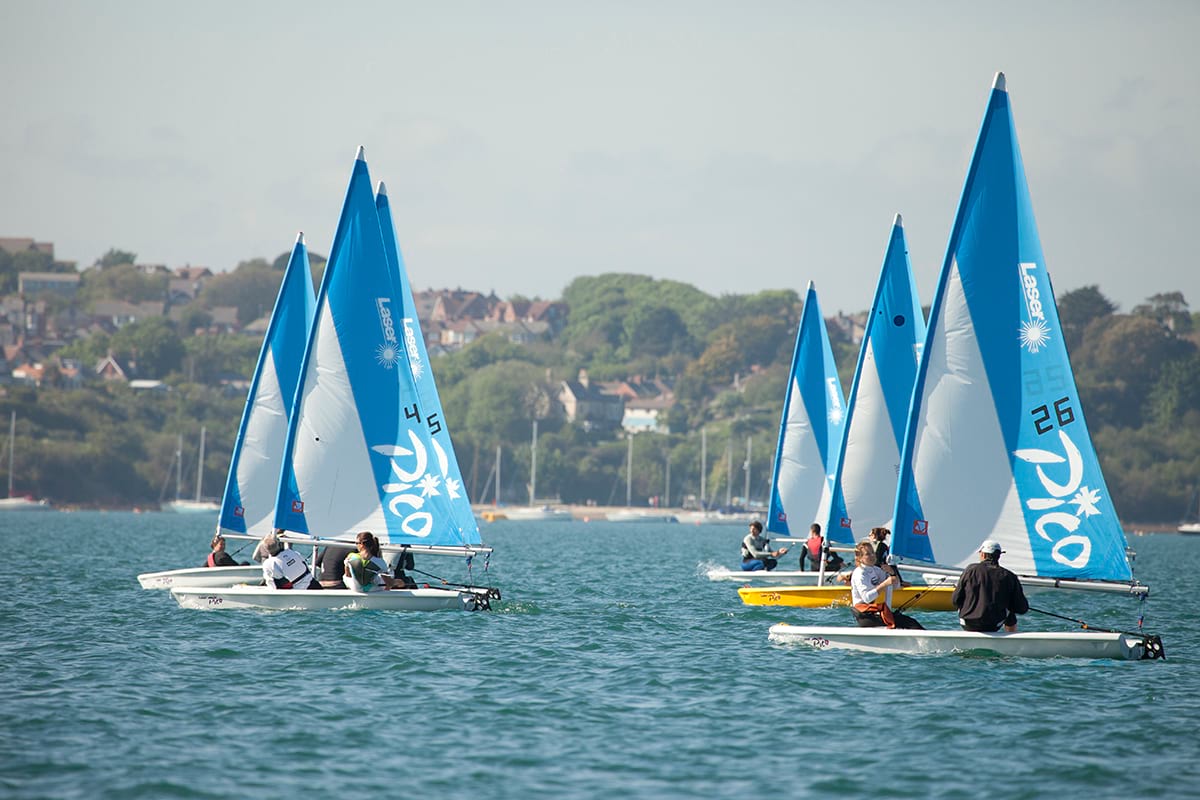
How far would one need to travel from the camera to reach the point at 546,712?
19031mm

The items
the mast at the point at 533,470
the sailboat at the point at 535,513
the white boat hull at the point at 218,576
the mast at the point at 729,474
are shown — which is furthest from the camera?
the mast at the point at 533,470

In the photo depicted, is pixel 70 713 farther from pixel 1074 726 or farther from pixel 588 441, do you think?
pixel 588 441

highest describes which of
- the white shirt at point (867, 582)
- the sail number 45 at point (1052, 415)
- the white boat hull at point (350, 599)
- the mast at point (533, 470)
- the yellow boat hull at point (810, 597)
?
the mast at point (533, 470)

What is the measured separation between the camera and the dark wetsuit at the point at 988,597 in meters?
21.4

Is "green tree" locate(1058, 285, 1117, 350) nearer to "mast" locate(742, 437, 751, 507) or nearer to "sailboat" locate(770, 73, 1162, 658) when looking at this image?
"mast" locate(742, 437, 751, 507)

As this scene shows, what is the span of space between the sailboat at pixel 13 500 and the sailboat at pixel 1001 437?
12558 cm

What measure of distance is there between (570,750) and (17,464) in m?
138

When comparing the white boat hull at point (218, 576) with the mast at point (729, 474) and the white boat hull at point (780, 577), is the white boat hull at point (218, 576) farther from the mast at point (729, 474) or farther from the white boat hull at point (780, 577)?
the mast at point (729, 474)

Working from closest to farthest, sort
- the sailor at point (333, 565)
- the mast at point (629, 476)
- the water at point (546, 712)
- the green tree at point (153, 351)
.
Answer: the water at point (546, 712)
the sailor at point (333, 565)
the mast at point (629, 476)
the green tree at point (153, 351)

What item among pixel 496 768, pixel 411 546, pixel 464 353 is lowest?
pixel 496 768

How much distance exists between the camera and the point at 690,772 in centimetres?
1598

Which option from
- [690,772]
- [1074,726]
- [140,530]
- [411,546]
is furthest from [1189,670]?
[140,530]

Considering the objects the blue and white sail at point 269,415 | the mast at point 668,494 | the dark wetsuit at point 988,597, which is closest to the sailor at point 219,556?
the blue and white sail at point 269,415

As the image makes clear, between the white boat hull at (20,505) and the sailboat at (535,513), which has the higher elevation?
the sailboat at (535,513)
